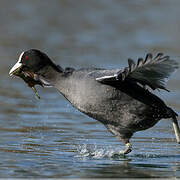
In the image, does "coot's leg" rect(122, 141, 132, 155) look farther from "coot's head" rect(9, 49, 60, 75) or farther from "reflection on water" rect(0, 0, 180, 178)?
"coot's head" rect(9, 49, 60, 75)

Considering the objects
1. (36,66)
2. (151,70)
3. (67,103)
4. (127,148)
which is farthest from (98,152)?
(67,103)

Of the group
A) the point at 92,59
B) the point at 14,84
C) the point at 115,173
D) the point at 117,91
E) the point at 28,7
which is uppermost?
the point at 28,7

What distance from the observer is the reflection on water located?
8.62 m

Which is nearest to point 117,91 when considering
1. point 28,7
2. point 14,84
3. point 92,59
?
point 14,84

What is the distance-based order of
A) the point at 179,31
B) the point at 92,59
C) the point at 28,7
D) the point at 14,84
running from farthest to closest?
the point at 28,7, the point at 179,31, the point at 92,59, the point at 14,84

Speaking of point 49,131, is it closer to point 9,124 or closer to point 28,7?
point 9,124

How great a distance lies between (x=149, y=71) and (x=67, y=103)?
635 cm

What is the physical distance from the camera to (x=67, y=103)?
14750mm

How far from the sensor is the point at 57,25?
2455 cm

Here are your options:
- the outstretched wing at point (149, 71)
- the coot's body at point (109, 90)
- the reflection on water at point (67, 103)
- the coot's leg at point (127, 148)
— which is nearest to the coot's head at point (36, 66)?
the coot's body at point (109, 90)

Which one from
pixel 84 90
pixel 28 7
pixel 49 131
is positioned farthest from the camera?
pixel 28 7

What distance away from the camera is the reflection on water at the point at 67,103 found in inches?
339

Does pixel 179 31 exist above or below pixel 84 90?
above

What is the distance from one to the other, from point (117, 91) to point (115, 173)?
140 centimetres
